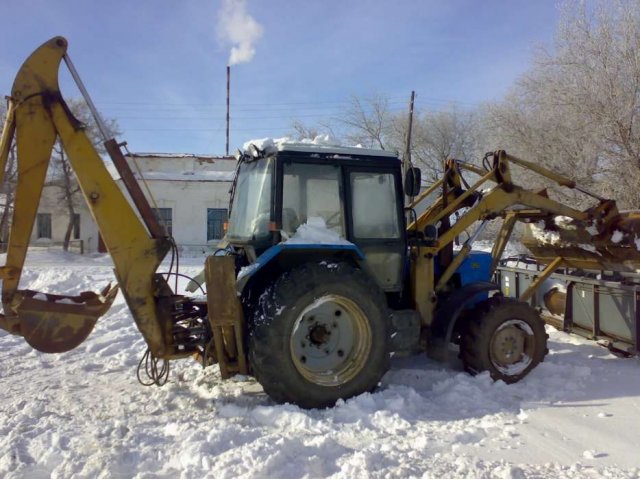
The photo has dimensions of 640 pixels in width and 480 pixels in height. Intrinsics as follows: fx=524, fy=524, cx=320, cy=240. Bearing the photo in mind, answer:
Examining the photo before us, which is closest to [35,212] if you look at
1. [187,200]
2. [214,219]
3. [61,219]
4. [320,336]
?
[320,336]

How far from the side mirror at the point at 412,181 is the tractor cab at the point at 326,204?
9cm

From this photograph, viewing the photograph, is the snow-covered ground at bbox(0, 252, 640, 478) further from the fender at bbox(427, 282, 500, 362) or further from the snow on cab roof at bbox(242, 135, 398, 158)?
the snow on cab roof at bbox(242, 135, 398, 158)

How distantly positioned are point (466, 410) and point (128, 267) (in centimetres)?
310

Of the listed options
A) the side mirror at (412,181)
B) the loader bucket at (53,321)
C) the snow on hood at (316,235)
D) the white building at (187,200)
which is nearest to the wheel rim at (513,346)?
the side mirror at (412,181)

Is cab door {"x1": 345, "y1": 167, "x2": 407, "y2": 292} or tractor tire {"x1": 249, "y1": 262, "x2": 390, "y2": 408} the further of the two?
cab door {"x1": 345, "y1": 167, "x2": 407, "y2": 292}

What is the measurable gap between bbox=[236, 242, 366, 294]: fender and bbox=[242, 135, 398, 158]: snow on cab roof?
0.92 meters

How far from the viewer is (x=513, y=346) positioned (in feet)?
17.9

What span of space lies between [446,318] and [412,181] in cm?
144

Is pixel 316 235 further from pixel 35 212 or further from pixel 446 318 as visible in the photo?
pixel 35 212

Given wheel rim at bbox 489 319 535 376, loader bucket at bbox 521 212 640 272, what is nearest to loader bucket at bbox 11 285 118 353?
wheel rim at bbox 489 319 535 376

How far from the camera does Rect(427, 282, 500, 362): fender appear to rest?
527 cm

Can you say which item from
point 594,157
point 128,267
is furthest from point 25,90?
point 594,157

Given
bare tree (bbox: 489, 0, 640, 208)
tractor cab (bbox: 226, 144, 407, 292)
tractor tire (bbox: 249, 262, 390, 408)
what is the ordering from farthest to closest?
bare tree (bbox: 489, 0, 640, 208) → tractor cab (bbox: 226, 144, 407, 292) → tractor tire (bbox: 249, 262, 390, 408)

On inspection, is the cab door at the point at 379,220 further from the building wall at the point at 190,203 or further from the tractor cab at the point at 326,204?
the building wall at the point at 190,203
